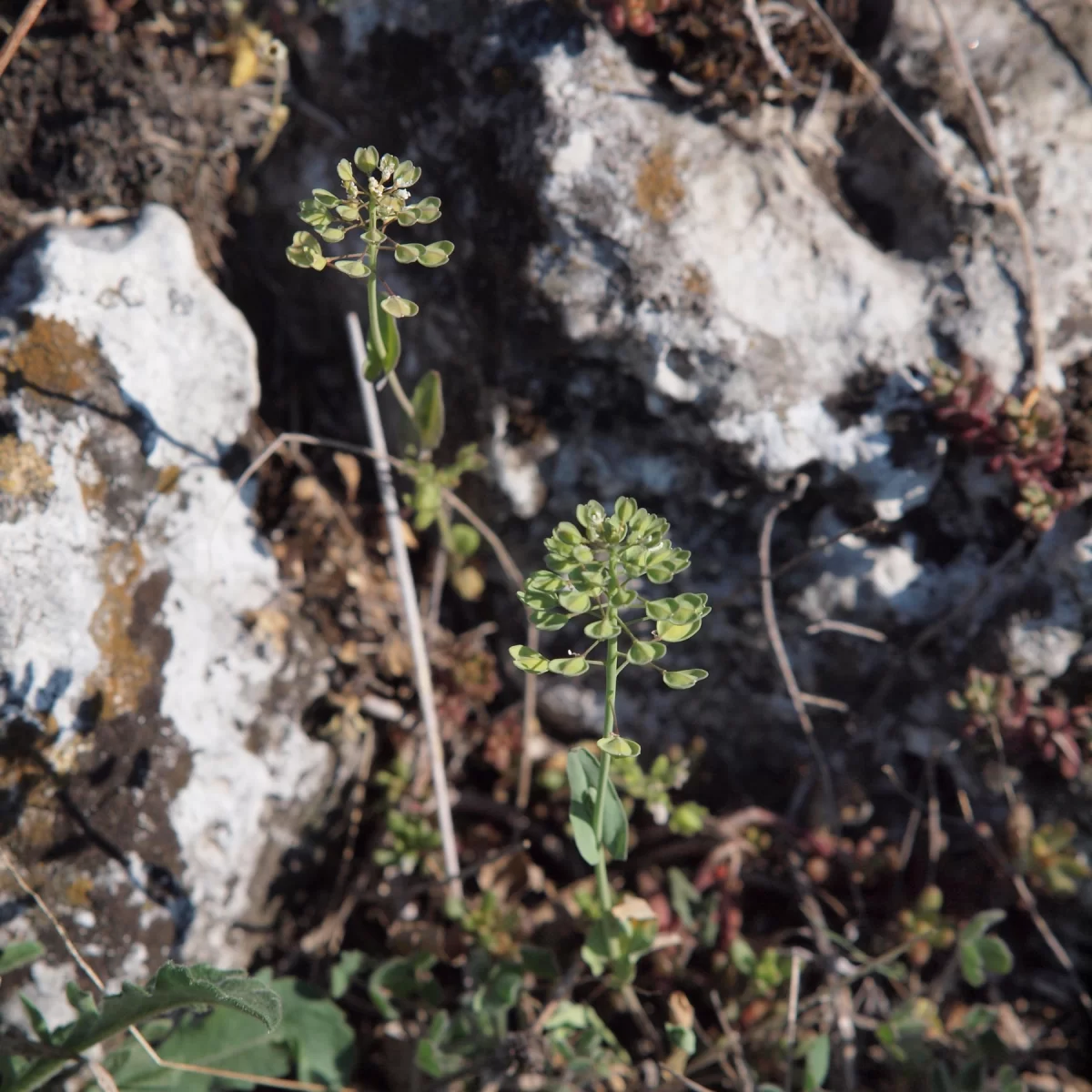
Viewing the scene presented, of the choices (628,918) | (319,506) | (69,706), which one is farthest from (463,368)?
(628,918)

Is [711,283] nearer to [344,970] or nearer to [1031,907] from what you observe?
[1031,907]

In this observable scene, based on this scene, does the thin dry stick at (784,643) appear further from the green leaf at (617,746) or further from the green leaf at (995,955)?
the green leaf at (617,746)

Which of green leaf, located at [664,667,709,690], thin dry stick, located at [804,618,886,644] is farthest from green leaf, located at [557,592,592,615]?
thin dry stick, located at [804,618,886,644]

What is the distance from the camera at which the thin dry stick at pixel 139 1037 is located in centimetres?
255

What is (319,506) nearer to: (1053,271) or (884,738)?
(884,738)

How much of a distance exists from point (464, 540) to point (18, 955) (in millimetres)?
1804

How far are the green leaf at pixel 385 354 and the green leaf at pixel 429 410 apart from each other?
22cm

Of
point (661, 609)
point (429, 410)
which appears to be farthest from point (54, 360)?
point (661, 609)

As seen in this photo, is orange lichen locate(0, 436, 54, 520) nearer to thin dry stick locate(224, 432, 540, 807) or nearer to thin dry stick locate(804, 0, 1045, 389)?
thin dry stick locate(224, 432, 540, 807)

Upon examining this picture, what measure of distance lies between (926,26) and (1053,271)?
37.6 inches

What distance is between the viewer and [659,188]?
10.0 feet

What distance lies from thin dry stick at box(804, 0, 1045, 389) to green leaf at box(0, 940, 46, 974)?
11.2 feet

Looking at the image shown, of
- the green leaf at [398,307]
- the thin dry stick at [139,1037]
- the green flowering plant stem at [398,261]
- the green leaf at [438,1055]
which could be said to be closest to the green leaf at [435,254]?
the green flowering plant stem at [398,261]

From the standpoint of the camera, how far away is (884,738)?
137 inches
